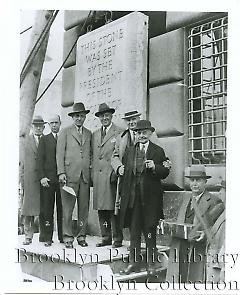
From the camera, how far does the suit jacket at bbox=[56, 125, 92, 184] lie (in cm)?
179

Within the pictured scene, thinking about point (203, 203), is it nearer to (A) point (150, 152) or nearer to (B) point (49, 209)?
(A) point (150, 152)

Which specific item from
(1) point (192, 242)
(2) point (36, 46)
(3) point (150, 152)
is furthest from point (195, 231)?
(2) point (36, 46)

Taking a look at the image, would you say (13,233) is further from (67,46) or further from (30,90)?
(67,46)

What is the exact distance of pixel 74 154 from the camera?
180 cm

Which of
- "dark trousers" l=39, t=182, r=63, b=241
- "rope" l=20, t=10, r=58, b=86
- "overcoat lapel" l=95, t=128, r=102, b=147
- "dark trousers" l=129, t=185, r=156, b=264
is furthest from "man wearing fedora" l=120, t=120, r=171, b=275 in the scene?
"rope" l=20, t=10, r=58, b=86

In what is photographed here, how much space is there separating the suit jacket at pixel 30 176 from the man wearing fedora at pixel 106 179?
0.62 ft

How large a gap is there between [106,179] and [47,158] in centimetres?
20

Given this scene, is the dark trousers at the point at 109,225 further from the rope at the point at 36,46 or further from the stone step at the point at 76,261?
the rope at the point at 36,46

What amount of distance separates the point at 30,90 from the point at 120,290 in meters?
0.70

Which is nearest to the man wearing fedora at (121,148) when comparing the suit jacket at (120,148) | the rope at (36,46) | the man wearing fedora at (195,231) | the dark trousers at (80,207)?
the suit jacket at (120,148)

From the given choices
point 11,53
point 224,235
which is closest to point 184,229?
point 224,235

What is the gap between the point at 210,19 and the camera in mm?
1739

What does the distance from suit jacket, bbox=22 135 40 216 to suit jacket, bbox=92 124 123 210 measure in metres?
0.19

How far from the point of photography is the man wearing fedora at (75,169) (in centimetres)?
179
